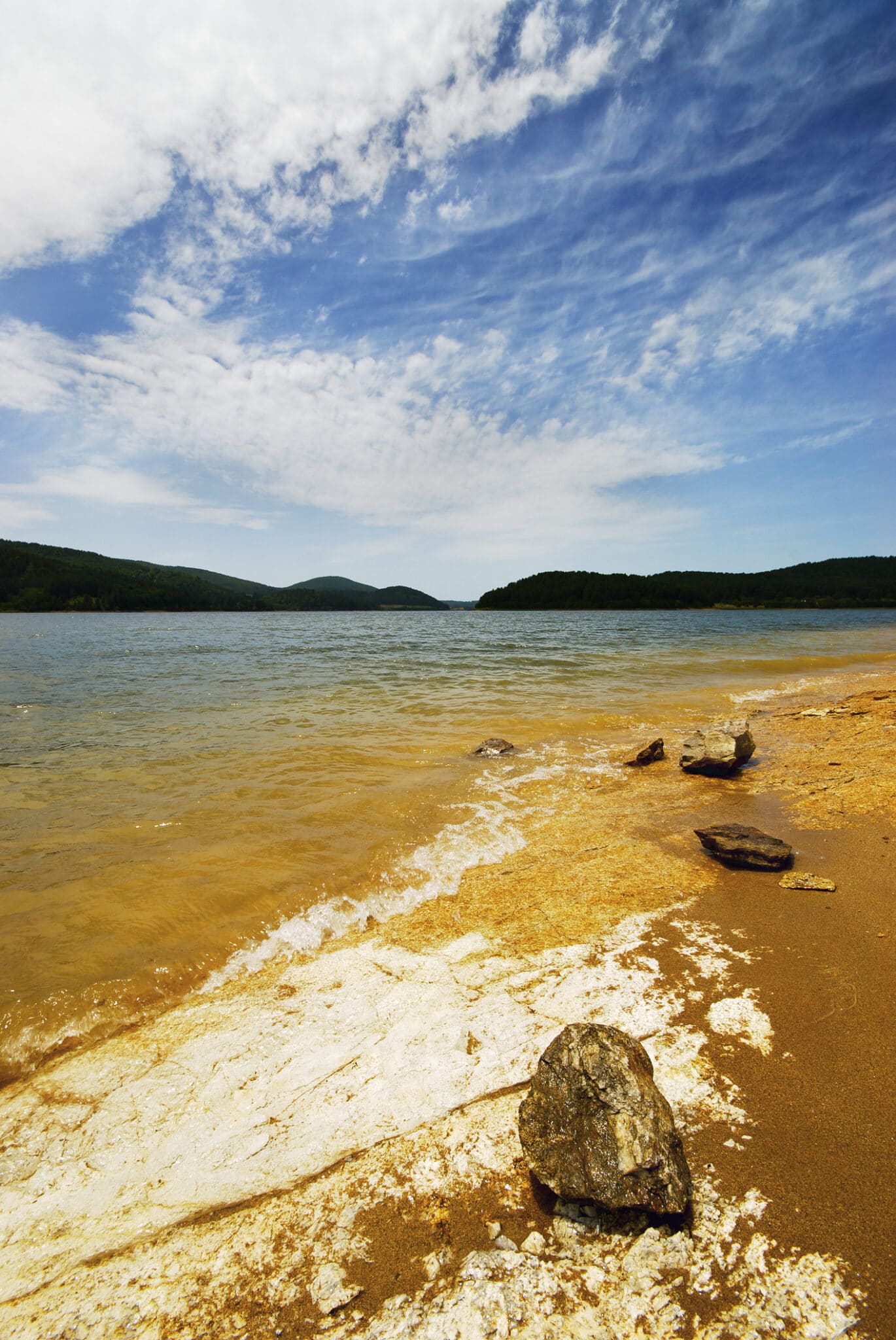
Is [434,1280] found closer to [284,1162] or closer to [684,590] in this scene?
[284,1162]

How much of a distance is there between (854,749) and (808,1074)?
780 centimetres

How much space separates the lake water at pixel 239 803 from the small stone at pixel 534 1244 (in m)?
2.78

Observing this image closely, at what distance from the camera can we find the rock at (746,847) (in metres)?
4.89

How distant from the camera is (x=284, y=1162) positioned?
2443 millimetres

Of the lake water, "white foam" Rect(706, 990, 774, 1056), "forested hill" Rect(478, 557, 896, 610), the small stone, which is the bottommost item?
the lake water

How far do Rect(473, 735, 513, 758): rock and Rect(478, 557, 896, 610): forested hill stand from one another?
386 ft

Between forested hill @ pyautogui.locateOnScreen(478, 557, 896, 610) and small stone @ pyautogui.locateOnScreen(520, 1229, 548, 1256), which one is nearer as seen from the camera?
small stone @ pyautogui.locateOnScreen(520, 1229, 548, 1256)

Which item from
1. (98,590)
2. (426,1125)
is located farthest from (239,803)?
(98,590)

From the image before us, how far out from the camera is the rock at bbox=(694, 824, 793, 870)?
193 inches

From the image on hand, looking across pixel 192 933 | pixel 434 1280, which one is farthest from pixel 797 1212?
pixel 192 933

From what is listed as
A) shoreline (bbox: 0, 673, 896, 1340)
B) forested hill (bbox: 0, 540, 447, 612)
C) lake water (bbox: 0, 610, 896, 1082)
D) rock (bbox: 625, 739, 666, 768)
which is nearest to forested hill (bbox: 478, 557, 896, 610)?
forested hill (bbox: 0, 540, 447, 612)

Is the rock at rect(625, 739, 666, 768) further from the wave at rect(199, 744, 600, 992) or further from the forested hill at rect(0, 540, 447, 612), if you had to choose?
the forested hill at rect(0, 540, 447, 612)

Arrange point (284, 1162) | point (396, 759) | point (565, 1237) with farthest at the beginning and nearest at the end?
point (396, 759), point (284, 1162), point (565, 1237)

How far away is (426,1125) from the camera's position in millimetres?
2555
